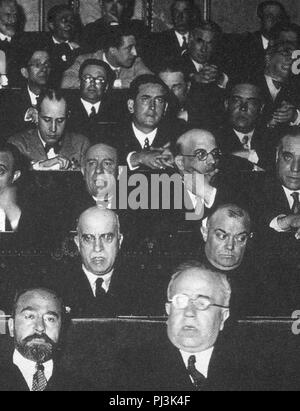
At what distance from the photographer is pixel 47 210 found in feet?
13.3

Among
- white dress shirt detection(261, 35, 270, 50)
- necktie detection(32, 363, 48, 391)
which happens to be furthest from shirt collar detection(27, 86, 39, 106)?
necktie detection(32, 363, 48, 391)

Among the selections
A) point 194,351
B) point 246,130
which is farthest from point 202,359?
point 246,130

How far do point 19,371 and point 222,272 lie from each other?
48.7 inches

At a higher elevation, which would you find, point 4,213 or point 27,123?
point 27,123

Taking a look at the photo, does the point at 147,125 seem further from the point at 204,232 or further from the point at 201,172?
the point at 204,232

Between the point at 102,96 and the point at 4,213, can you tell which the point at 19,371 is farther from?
the point at 102,96

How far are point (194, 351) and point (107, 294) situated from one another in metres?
0.57

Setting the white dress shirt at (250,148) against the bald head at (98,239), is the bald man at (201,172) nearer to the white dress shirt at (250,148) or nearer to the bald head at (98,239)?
the white dress shirt at (250,148)

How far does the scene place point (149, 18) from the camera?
4.20m

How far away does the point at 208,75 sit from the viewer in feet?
13.8

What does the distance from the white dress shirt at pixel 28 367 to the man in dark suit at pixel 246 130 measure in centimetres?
156
